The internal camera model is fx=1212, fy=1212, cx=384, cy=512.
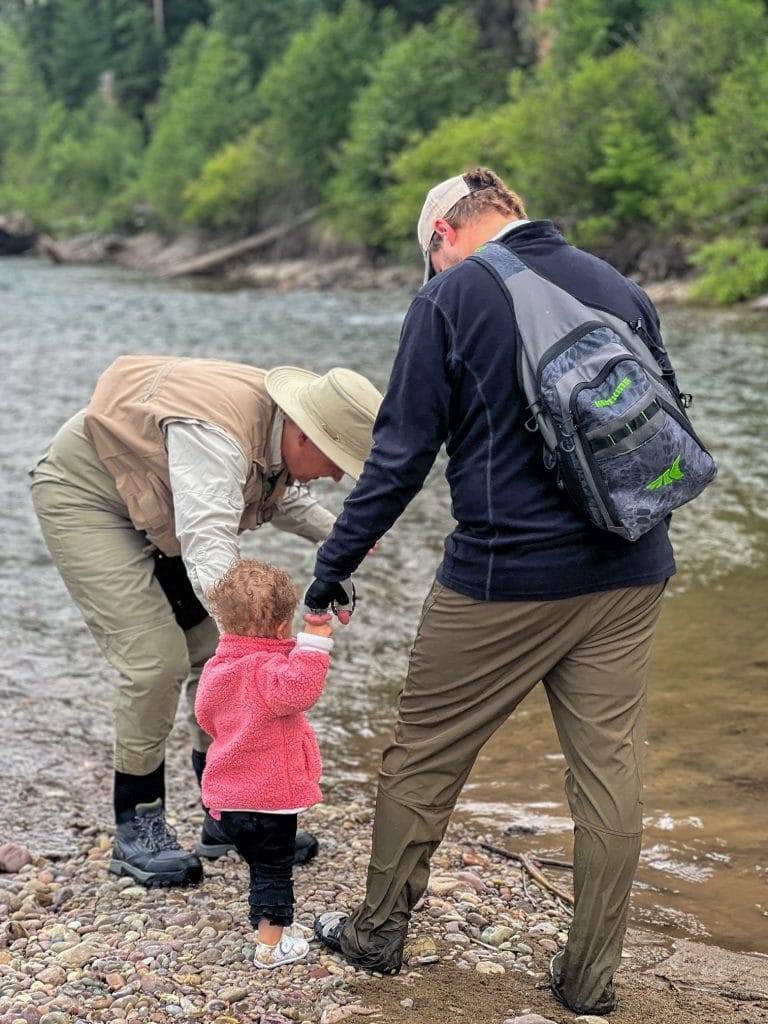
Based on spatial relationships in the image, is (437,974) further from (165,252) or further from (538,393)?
(165,252)

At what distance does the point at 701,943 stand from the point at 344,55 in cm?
6103

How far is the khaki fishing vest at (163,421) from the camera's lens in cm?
385

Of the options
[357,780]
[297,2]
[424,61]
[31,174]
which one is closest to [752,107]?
[424,61]

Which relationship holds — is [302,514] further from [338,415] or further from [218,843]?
[218,843]

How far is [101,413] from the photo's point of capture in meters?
4.03

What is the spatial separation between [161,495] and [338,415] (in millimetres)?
674

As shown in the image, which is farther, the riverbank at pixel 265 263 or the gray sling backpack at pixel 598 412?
the riverbank at pixel 265 263

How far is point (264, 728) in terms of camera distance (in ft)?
11.2

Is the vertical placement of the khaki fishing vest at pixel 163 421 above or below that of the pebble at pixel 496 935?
above

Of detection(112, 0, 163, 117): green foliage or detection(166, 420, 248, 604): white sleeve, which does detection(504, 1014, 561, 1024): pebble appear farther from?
detection(112, 0, 163, 117): green foliage

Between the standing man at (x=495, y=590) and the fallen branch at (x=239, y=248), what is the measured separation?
45913 millimetres

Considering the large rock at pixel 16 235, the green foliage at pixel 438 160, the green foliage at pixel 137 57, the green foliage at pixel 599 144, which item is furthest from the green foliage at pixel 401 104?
the green foliage at pixel 137 57

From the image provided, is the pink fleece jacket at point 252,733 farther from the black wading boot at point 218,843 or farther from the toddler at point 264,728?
the black wading boot at point 218,843

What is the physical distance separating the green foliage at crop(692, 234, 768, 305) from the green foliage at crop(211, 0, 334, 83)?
4890 centimetres
